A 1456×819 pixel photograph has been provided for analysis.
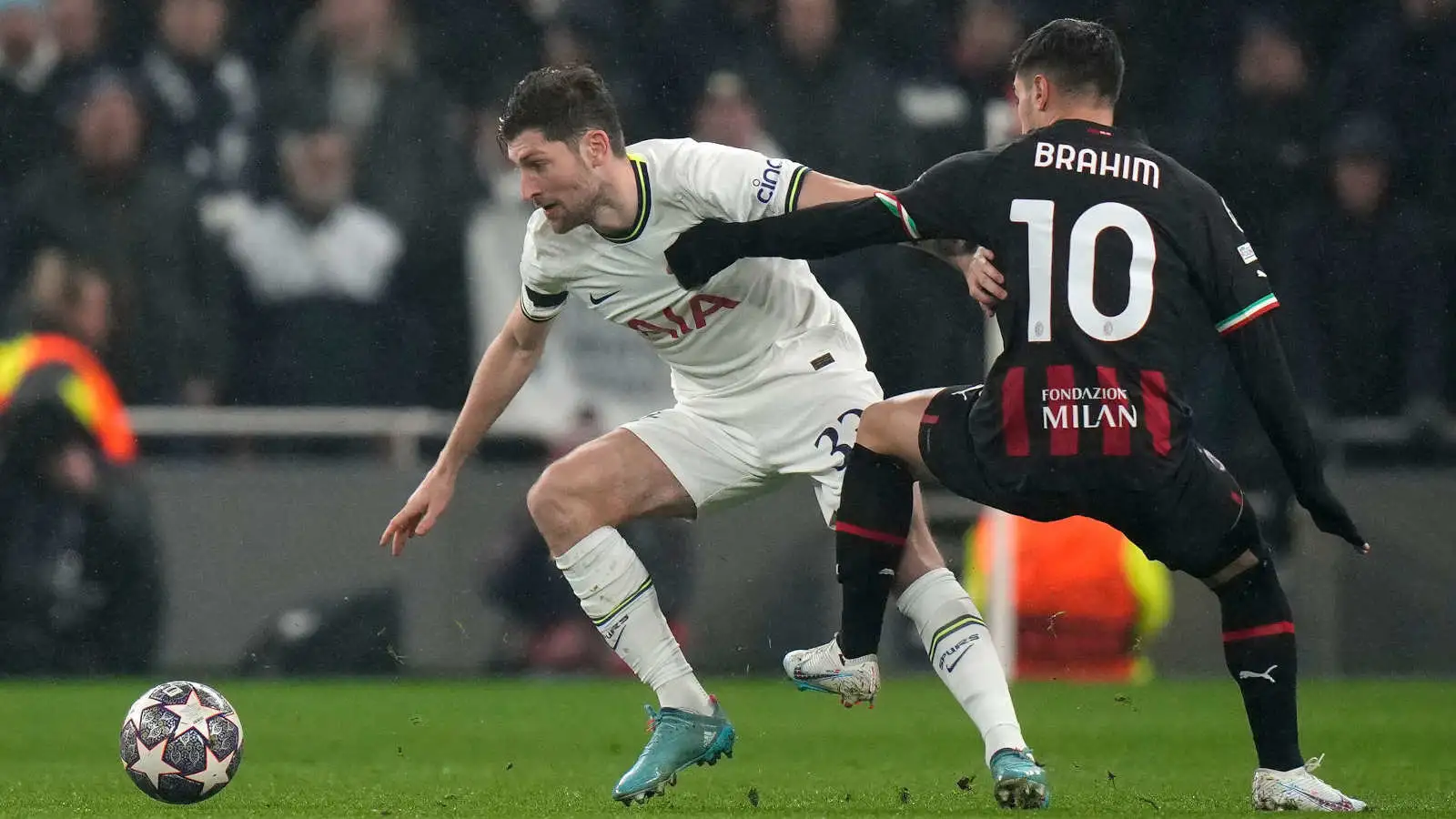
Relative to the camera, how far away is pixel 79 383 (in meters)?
9.56

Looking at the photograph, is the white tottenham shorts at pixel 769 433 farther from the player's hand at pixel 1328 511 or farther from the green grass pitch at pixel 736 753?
the player's hand at pixel 1328 511

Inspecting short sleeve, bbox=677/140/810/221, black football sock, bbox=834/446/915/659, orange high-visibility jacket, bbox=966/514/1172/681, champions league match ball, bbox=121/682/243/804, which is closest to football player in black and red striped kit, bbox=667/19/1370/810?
black football sock, bbox=834/446/915/659

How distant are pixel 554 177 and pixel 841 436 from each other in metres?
1.01

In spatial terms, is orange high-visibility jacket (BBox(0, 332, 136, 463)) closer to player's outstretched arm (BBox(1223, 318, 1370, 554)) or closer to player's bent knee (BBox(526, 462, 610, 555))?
player's bent knee (BBox(526, 462, 610, 555))

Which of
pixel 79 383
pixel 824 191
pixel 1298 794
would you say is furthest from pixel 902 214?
pixel 79 383

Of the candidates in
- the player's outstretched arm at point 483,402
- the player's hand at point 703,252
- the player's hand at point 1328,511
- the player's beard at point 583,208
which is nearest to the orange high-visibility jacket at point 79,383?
the player's outstretched arm at point 483,402

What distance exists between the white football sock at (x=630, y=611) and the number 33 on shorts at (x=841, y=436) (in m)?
0.58

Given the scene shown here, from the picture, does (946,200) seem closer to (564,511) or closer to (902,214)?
(902,214)

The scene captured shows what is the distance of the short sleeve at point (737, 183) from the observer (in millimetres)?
5188

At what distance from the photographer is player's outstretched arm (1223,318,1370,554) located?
4.59m

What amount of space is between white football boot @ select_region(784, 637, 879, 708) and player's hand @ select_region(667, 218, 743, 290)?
0.96m

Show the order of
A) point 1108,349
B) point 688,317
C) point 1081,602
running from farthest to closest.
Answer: point 1081,602, point 688,317, point 1108,349

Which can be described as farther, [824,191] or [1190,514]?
[824,191]

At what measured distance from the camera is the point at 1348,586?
373 inches
